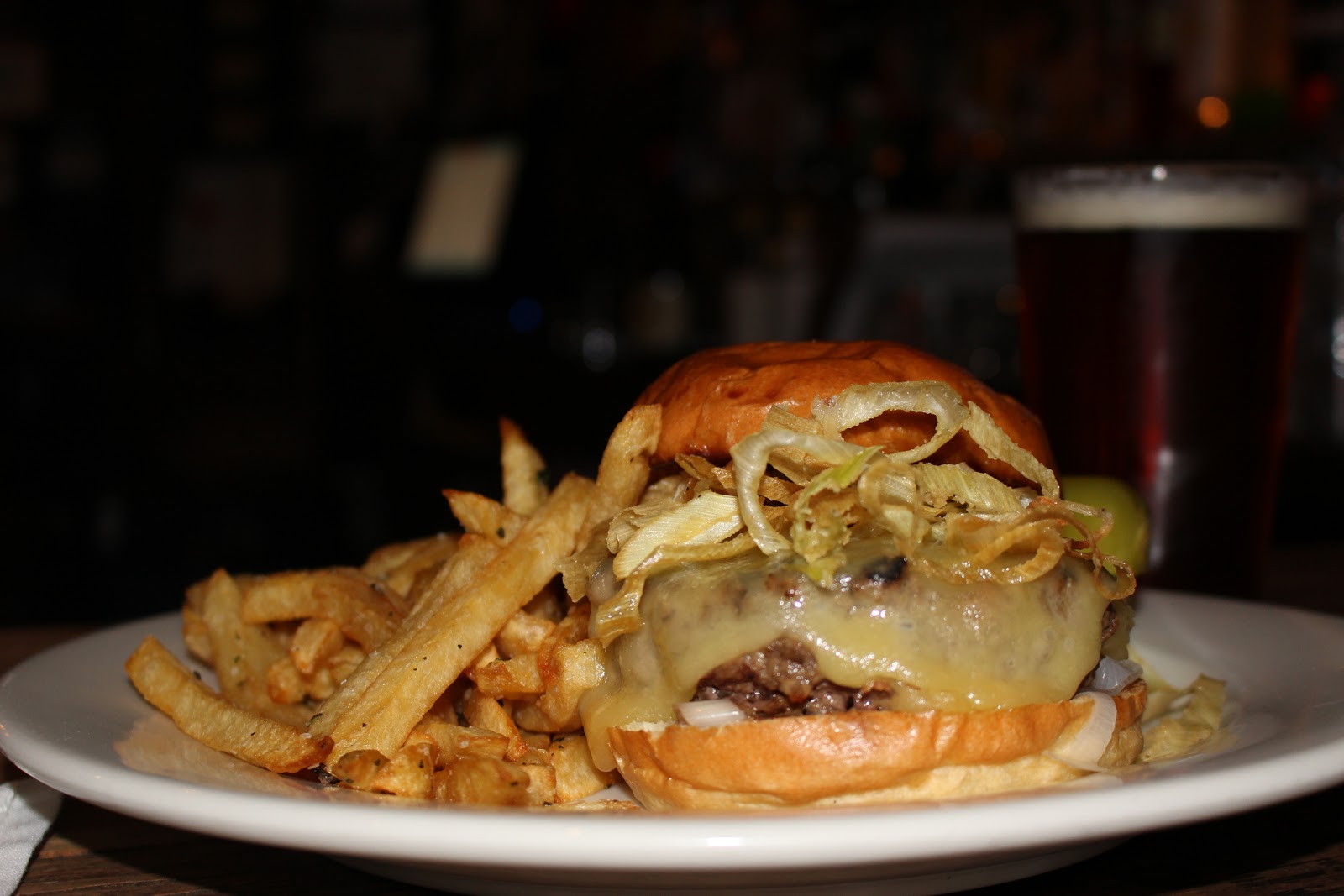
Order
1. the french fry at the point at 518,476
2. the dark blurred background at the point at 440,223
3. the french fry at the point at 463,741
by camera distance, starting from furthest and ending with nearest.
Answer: the dark blurred background at the point at 440,223
the french fry at the point at 518,476
the french fry at the point at 463,741

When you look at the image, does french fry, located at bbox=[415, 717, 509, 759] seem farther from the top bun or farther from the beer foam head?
the beer foam head

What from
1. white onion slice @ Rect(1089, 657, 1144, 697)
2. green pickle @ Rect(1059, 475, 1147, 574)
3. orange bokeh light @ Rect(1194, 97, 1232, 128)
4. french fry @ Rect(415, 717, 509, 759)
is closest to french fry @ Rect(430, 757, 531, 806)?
french fry @ Rect(415, 717, 509, 759)

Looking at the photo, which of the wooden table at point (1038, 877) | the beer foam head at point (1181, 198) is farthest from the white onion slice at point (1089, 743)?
the beer foam head at point (1181, 198)

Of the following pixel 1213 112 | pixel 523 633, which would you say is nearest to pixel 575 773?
pixel 523 633

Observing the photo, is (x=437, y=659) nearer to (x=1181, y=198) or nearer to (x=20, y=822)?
(x=20, y=822)

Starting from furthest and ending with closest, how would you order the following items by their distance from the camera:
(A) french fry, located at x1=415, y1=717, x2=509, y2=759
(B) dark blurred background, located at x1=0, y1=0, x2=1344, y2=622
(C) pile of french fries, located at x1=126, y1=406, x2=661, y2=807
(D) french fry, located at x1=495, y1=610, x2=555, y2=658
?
1. (B) dark blurred background, located at x1=0, y1=0, x2=1344, y2=622
2. (D) french fry, located at x1=495, y1=610, x2=555, y2=658
3. (A) french fry, located at x1=415, y1=717, x2=509, y2=759
4. (C) pile of french fries, located at x1=126, y1=406, x2=661, y2=807

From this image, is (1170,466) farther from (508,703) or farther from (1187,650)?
(508,703)

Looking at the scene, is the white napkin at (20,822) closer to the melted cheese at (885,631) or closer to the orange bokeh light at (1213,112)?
the melted cheese at (885,631)
